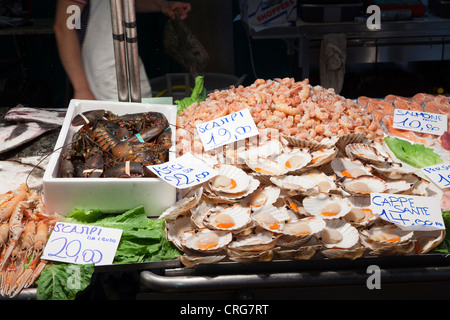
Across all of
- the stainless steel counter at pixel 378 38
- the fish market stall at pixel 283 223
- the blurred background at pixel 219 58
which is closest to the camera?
the fish market stall at pixel 283 223

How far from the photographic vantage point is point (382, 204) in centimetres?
185

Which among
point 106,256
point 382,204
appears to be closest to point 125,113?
point 106,256

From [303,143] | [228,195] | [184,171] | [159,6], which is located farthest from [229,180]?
[159,6]

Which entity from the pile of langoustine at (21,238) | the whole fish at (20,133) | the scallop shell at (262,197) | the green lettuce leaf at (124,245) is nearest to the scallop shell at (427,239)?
the scallop shell at (262,197)

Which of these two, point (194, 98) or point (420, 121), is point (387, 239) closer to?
point (420, 121)

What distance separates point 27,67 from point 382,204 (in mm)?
4326

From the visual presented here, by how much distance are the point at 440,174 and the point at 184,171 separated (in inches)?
44.9

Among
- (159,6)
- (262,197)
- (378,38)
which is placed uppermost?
(159,6)

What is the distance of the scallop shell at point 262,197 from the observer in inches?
75.5

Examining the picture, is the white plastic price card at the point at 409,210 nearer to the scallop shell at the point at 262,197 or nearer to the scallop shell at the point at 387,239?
the scallop shell at the point at 387,239

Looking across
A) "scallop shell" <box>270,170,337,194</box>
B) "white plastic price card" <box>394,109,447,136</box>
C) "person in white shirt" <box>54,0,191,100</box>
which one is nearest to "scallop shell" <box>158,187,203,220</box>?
"scallop shell" <box>270,170,337,194</box>

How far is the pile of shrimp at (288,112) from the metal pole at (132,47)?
0.91 feet

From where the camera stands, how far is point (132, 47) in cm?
237

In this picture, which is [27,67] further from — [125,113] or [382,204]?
[382,204]
